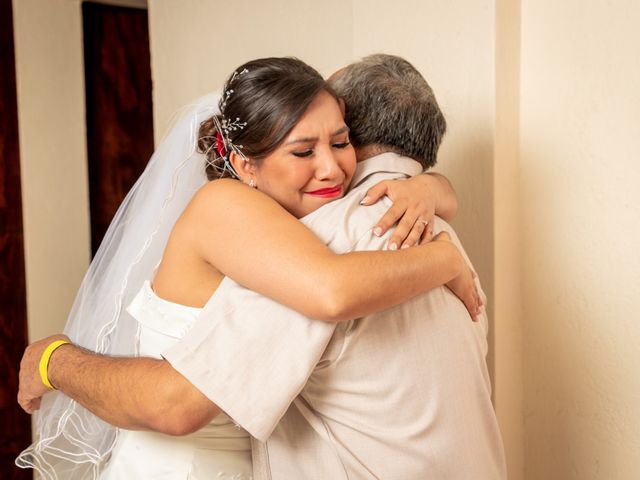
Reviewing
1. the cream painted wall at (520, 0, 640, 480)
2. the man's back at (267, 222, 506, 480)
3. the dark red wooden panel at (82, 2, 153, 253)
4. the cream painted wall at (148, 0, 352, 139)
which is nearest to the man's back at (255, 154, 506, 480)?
the man's back at (267, 222, 506, 480)

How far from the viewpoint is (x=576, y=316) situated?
1968 millimetres

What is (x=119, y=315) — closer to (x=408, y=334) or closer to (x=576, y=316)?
(x=408, y=334)

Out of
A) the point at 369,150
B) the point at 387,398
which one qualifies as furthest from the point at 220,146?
the point at 387,398

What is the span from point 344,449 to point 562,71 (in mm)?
1191

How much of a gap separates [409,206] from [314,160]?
21 centimetres

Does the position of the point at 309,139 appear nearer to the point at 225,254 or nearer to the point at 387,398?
the point at 225,254

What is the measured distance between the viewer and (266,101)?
1.44m

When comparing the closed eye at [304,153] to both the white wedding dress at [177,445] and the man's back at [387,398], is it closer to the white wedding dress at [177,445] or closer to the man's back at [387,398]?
the man's back at [387,398]

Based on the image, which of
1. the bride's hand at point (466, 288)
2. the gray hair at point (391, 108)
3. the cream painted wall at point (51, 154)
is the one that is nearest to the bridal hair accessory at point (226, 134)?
the gray hair at point (391, 108)

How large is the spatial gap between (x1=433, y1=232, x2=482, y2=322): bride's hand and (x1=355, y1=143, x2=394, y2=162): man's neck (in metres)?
0.23

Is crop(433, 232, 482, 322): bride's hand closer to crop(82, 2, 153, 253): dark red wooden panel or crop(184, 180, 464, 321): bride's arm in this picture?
crop(184, 180, 464, 321): bride's arm

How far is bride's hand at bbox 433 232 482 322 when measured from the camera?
139cm

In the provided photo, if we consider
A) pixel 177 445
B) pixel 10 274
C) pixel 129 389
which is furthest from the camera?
pixel 10 274

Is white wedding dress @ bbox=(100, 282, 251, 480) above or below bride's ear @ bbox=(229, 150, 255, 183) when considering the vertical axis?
below
